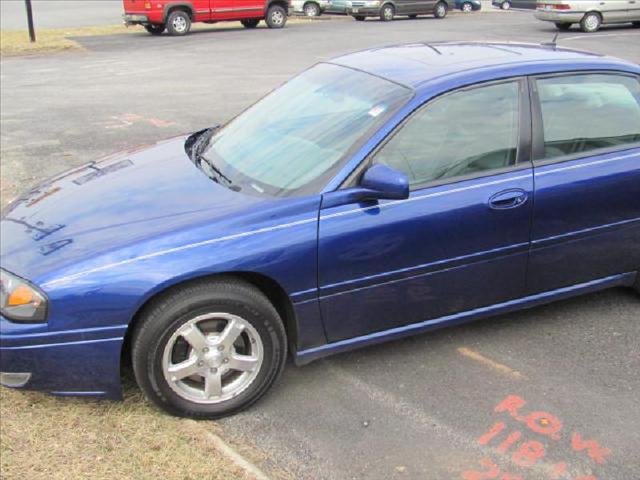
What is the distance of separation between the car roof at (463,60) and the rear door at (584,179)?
0.29 ft

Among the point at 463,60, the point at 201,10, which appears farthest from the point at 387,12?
the point at 463,60

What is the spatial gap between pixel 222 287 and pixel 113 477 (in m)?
0.89

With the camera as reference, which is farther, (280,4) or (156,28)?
(280,4)

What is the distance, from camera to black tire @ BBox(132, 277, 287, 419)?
2902 millimetres

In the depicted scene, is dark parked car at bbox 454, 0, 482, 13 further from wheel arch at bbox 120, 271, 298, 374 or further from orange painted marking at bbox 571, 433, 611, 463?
orange painted marking at bbox 571, 433, 611, 463

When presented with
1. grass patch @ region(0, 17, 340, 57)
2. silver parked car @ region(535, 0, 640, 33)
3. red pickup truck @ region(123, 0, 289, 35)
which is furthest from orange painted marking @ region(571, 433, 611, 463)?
silver parked car @ region(535, 0, 640, 33)

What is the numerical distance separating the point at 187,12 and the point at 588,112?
1857 cm

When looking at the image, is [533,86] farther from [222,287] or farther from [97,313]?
[97,313]

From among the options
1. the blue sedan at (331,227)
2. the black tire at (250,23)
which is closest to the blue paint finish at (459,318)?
the blue sedan at (331,227)

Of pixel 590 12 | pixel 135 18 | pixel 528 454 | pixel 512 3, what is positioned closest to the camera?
pixel 528 454

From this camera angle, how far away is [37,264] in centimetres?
294

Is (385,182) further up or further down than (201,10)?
further down

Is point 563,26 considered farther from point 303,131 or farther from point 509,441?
point 509,441

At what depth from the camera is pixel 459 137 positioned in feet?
11.3
